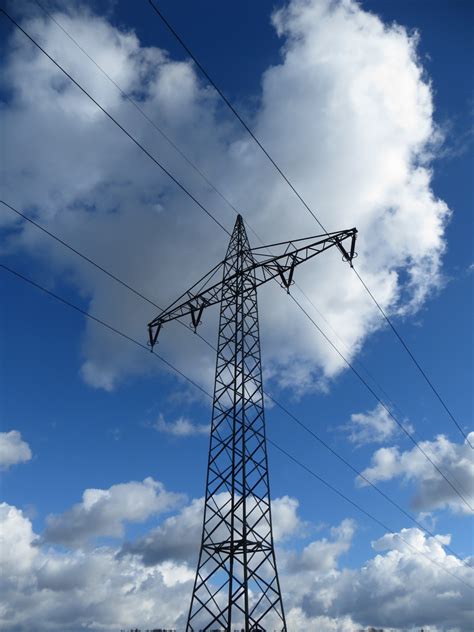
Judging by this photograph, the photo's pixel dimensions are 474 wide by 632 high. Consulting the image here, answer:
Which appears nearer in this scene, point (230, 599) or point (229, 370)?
point (230, 599)

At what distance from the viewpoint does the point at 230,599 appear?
1708 cm

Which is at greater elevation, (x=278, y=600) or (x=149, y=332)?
(x=149, y=332)

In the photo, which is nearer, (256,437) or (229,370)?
(256,437)

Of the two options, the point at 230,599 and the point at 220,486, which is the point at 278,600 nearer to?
the point at 230,599

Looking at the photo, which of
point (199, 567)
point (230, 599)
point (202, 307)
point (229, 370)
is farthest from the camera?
point (202, 307)

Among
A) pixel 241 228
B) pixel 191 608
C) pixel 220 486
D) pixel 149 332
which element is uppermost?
pixel 241 228

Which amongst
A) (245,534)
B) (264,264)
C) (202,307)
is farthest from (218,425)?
(264,264)

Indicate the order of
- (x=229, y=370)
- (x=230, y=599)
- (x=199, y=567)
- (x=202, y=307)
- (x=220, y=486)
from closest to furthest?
(x=230, y=599) < (x=199, y=567) < (x=220, y=486) < (x=229, y=370) < (x=202, y=307)

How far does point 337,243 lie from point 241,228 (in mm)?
6617

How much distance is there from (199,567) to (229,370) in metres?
8.40

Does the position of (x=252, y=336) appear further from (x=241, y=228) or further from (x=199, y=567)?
(x=199, y=567)

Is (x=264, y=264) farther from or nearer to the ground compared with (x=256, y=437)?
farther from the ground

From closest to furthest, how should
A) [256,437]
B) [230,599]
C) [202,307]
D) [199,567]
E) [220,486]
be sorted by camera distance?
[230,599] < [199,567] < [220,486] < [256,437] < [202,307]

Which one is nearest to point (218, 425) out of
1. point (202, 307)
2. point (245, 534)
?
point (245, 534)
